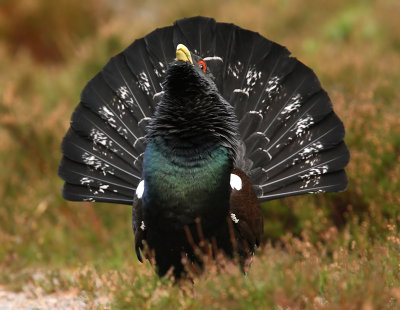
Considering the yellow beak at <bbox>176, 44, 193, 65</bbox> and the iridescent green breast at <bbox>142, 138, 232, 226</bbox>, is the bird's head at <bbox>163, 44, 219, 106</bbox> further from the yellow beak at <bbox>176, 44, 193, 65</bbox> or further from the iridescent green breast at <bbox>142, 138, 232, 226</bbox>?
the iridescent green breast at <bbox>142, 138, 232, 226</bbox>

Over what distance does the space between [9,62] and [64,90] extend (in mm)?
2783

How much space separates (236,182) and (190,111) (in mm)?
518

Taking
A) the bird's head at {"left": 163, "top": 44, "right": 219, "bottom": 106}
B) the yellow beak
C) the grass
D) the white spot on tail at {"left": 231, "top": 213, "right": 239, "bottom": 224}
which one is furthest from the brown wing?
the yellow beak

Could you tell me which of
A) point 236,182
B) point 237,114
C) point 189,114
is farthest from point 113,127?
point 236,182

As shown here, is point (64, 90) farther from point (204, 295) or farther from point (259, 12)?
point (204, 295)

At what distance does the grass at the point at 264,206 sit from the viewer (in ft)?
9.66

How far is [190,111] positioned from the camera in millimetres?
3660

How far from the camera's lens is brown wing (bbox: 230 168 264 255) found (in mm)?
3742

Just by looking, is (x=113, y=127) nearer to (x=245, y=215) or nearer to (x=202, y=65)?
(x=202, y=65)

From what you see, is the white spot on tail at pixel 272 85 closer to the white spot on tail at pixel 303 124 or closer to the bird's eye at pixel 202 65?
the white spot on tail at pixel 303 124

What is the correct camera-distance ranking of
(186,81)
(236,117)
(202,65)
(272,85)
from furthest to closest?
1. (272,85)
2. (236,117)
3. (202,65)
4. (186,81)

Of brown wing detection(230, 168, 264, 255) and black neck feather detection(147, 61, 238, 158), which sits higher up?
black neck feather detection(147, 61, 238, 158)

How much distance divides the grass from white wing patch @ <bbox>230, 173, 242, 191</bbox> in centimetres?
42

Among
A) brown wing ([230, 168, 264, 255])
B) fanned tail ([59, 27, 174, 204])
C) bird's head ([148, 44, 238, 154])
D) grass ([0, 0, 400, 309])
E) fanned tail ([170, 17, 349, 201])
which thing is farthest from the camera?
fanned tail ([59, 27, 174, 204])
